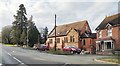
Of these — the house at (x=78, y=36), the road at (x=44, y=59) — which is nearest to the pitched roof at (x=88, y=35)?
the house at (x=78, y=36)

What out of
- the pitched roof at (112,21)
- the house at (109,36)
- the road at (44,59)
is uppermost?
the pitched roof at (112,21)

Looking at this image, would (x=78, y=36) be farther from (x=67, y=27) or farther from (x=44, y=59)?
(x=44, y=59)

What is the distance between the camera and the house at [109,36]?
53694 millimetres

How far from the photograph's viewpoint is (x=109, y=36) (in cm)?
5603

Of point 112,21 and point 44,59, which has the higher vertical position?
point 112,21

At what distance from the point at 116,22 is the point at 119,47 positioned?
5464mm

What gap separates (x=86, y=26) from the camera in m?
75.7

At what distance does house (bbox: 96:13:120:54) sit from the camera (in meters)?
53.7

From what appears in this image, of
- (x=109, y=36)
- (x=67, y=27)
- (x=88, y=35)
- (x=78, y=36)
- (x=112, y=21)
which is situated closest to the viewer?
(x=109, y=36)

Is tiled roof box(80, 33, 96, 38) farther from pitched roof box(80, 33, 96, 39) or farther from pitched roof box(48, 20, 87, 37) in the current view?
pitched roof box(48, 20, 87, 37)

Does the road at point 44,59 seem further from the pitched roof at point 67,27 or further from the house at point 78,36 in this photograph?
the pitched roof at point 67,27

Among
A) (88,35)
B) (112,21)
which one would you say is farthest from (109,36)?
(88,35)

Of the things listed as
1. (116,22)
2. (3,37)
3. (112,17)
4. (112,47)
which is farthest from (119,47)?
(3,37)

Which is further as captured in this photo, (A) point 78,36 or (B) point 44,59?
(A) point 78,36
